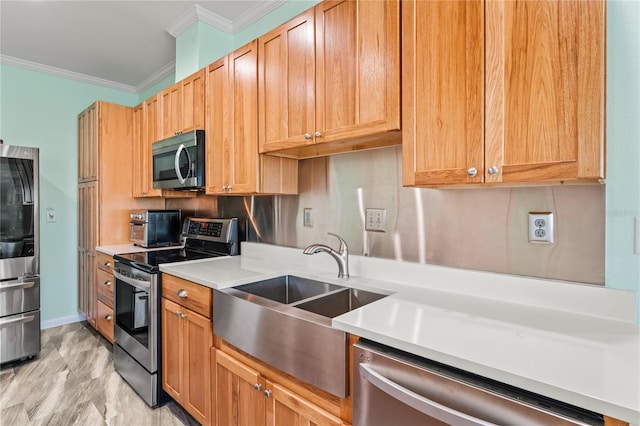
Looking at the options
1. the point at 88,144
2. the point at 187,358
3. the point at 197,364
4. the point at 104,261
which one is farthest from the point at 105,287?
the point at 197,364

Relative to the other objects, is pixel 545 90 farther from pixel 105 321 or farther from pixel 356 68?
pixel 105 321

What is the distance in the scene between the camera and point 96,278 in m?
3.12

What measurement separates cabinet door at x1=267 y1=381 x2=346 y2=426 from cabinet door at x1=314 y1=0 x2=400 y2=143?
1.05 metres

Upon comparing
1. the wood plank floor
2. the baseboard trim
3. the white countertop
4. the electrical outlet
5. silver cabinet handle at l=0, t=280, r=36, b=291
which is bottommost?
the wood plank floor

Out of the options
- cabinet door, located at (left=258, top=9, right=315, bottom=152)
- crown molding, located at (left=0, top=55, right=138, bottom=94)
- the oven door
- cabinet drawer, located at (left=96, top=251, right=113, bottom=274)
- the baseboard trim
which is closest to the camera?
cabinet door, located at (left=258, top=9, right=315, bottom=152)

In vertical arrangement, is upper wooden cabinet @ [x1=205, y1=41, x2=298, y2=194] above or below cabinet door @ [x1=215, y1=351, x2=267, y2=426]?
above

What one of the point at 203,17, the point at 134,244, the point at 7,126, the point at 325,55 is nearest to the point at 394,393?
the point at 325,55

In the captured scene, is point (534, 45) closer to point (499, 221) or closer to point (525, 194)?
point (525, 194)

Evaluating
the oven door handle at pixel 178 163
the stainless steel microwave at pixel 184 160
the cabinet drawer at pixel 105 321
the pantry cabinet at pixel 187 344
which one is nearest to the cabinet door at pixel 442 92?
the pantry cabinet at pixel 187 344

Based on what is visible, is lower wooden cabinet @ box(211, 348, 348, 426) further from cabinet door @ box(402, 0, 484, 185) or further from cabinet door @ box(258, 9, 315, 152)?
cabinet door @ box(258, 9, 315, 152)

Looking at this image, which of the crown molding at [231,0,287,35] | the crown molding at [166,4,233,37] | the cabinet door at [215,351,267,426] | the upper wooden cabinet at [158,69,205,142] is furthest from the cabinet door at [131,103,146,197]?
the cabinet door at [215,351,267,426]

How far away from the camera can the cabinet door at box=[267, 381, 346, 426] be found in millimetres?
1144

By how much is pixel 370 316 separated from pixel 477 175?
0.57m

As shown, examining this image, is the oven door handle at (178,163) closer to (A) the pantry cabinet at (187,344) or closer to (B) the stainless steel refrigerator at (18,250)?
(A) the pantry cabinet at (187,344)
